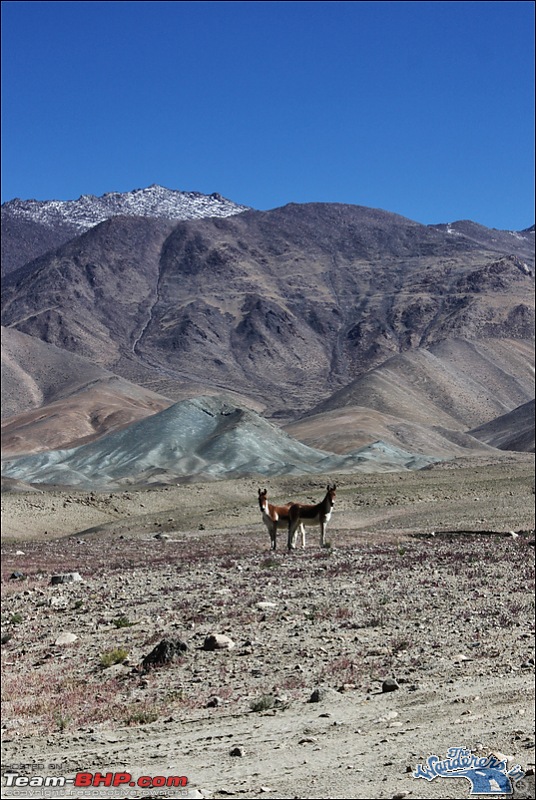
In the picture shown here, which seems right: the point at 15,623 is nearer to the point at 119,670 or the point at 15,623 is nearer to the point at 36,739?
the point at 119,670

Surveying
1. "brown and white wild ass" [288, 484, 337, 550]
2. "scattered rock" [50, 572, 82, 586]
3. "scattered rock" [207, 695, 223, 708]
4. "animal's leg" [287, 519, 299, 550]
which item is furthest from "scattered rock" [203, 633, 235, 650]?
"animal's leg" [287, 519, 299, 550]

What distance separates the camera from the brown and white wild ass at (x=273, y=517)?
2931 cm

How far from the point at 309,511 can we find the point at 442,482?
34.9 meters

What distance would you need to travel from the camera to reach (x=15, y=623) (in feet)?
59.3

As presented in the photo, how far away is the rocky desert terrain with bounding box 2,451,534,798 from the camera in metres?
7.34

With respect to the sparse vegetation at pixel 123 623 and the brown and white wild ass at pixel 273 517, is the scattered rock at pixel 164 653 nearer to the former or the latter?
the sparse vegetation at pixel 123 623

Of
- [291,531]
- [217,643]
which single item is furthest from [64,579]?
[217,643]

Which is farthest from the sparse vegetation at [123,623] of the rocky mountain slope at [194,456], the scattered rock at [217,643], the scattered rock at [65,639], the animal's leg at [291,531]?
the rocky mountain slope at [194,456]

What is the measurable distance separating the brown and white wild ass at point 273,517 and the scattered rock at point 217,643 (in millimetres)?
14702

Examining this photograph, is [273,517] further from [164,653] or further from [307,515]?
[164,653]

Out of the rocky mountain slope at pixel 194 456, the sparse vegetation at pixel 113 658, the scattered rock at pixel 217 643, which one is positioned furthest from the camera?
the rocky mountain slope at pixel 194 456

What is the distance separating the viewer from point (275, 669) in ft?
41.1

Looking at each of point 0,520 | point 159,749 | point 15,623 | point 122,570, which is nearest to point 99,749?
point 159,749

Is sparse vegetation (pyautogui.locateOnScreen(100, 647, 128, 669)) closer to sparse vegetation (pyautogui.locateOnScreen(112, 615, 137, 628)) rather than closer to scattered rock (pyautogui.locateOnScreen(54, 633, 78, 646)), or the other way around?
scattered rock (pyautogui.locateOnScreen(54, 633, 78, 646))
